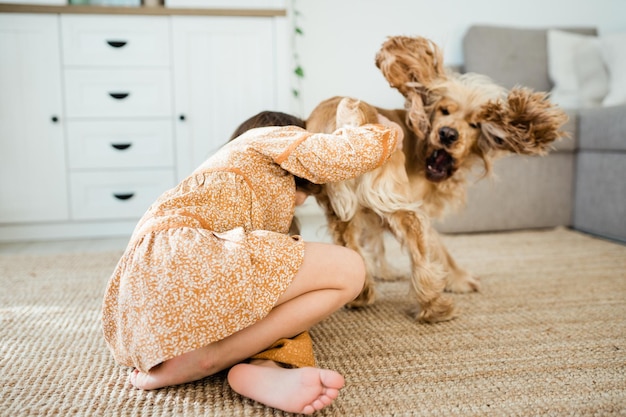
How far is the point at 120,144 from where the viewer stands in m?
2.60

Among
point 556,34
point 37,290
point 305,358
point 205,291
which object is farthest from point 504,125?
point 556,34

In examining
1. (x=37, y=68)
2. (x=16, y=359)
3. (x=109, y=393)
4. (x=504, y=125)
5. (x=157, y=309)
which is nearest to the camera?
(x=157, y=309)

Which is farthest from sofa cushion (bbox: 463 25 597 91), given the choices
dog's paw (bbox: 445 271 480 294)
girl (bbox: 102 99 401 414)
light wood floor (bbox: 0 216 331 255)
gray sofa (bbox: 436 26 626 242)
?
girl (bbox: 102 99 401 414)

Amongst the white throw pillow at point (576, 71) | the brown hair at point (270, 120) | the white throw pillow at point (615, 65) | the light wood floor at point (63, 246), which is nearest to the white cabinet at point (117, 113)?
the light wood floor at point (63, 246)

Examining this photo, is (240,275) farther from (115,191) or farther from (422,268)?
(115,191)

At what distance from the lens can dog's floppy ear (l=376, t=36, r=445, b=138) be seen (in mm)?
1435

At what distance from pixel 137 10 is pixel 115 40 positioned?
0.57 ft

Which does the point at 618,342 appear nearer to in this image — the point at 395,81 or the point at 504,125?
the point at 504,125

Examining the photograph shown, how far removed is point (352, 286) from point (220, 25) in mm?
1920

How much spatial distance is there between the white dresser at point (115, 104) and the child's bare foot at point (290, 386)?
173 centimetres

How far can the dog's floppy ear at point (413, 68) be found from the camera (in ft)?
4.71

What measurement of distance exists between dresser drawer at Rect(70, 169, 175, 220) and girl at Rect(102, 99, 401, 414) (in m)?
1.60

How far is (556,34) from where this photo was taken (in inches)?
116

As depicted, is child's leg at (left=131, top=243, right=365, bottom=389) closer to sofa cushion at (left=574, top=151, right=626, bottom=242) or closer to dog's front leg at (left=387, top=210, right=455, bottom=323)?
dog's front leg at (left=387, top=210, right=455, bottom=323)
